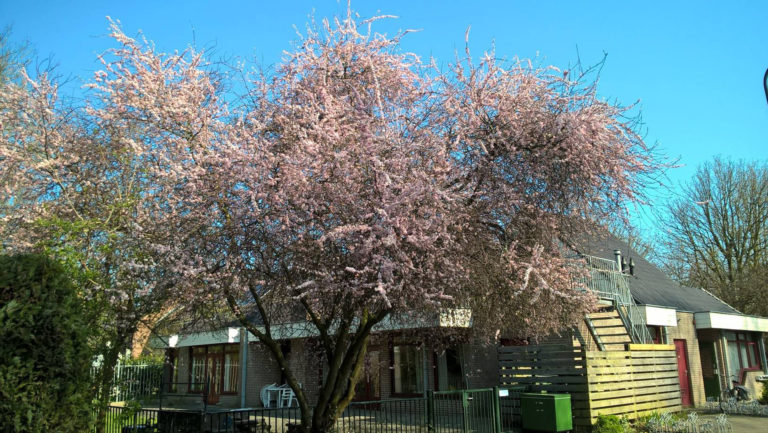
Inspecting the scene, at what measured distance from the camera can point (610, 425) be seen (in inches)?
454

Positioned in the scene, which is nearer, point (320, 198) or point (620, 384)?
point (320, 198)

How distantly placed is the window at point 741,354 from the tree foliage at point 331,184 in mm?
17642

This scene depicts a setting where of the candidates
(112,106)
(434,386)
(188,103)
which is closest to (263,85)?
(188,103)

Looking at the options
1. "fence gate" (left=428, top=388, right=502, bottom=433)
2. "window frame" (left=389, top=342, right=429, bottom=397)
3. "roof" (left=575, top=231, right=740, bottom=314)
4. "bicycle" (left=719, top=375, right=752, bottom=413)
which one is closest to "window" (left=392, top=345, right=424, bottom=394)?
"window frame" (left=389, top=342, right=429, bottom=397)

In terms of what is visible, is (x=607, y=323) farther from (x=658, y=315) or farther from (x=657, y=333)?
(x=657, y=333)

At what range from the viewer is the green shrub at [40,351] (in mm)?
5484

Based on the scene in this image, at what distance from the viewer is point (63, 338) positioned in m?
5.86

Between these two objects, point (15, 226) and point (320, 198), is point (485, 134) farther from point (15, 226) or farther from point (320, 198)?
point (15, 226)

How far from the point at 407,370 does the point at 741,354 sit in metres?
14.4

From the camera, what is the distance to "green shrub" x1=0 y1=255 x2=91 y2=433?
18.0 feet

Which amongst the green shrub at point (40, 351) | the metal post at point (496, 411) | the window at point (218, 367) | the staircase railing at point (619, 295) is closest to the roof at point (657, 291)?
the staircase railing at point (619, 295)

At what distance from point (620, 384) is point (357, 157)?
895cm

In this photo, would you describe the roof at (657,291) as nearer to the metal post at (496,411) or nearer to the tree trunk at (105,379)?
the metal post at (496,411)

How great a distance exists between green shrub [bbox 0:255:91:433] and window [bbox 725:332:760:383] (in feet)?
76.2
